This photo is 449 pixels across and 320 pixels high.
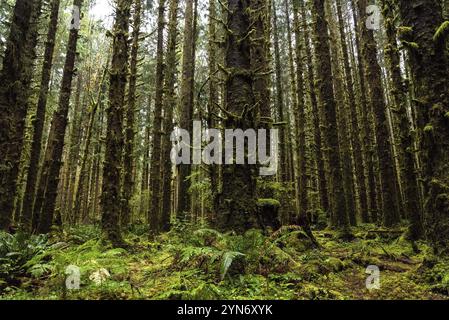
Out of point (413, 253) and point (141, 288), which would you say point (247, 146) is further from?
point (413, 253)

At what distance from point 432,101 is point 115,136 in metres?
6.51

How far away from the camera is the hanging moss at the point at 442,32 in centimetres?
469

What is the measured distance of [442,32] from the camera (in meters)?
4.72

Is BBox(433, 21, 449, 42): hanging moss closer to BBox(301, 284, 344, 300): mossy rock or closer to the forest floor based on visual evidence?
the forest floor

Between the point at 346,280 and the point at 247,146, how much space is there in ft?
9.05

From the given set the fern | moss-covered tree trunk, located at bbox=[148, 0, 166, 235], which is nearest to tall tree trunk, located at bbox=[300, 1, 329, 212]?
moss-covered tree trunk, located at bbox=[148, 0, 166, 235]

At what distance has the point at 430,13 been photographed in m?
4.94

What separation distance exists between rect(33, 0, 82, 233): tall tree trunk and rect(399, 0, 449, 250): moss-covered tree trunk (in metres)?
10.2

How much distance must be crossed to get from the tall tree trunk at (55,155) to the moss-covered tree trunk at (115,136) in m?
3.82

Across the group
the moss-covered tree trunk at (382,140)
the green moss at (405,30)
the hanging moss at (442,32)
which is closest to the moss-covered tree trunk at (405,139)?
the moss-covered tree trunk at (382,140)

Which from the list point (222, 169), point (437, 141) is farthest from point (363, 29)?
point (222, 169)

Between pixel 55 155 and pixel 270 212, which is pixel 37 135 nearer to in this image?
pixel 55 155

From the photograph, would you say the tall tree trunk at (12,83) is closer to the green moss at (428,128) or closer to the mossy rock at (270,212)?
the mossy rock at (270,212)

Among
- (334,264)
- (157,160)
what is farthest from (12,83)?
(334,264)
